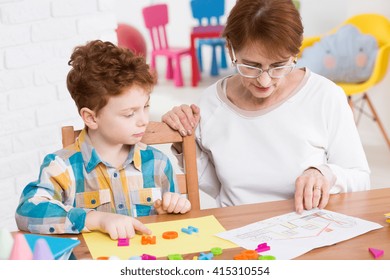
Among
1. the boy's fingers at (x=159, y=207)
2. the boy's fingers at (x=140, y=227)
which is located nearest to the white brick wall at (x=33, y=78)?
the boy's fingers at (x=159, y=207)

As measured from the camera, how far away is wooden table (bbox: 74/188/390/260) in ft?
4.23

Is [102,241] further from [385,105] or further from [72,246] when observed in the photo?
[385,105]

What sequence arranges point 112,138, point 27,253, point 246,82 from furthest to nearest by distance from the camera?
point 246,82, point 112,138, point 27,253

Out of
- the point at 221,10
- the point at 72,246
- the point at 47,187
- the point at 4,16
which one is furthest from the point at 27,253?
the point at 221,10

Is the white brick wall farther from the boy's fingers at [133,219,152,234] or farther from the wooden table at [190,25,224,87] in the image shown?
the wooden table at [190,25,224,87]

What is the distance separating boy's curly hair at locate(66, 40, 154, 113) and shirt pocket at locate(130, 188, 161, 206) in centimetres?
24

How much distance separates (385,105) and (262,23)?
11.7 ft

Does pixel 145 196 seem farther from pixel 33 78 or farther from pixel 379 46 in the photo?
pixel 379 46

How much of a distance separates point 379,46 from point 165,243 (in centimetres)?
376

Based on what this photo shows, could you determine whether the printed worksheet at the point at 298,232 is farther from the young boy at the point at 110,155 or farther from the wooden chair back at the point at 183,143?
the wooden chair back at the point at 183,143

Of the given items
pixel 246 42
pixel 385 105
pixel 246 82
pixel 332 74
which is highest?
pixel 246 42

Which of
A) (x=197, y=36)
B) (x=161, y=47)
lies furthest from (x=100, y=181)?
(x=161, y=47)

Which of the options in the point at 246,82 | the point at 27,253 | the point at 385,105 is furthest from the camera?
the point at 385,105

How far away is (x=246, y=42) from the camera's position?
5.51 feet
